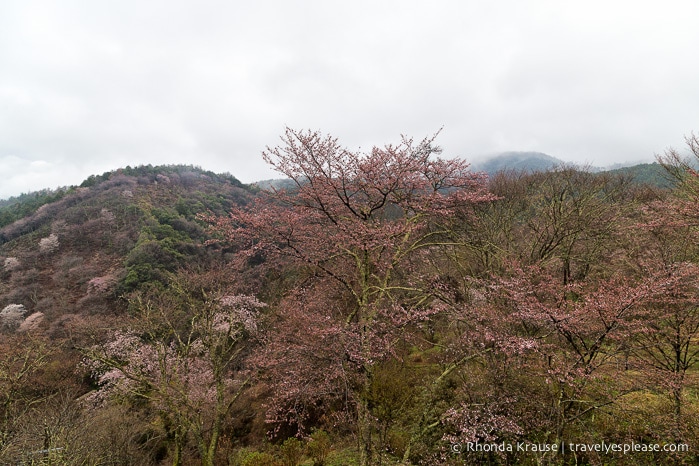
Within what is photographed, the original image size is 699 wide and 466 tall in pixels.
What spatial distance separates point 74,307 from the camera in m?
32.5

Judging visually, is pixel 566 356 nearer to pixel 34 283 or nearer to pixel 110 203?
pixel 34 283

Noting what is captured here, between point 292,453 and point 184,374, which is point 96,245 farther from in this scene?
point 292,453

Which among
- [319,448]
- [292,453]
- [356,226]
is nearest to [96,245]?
[292,453]

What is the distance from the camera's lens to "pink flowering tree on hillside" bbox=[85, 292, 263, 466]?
9.94 meters

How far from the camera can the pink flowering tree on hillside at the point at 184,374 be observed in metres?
9.94

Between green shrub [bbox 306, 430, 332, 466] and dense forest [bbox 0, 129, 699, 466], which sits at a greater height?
dense forest [bbox 0, 129, 699, 466]

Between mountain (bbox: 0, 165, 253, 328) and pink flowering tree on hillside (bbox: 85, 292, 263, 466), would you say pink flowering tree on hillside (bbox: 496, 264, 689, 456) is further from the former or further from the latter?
mountain (bbox: 0, 165, 253, 328)

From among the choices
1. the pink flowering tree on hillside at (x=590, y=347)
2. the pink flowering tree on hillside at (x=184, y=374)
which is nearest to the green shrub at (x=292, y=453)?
the pink flowering tree on hillside at (x=184, y=374)

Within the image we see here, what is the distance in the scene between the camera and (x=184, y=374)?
38.2 feet

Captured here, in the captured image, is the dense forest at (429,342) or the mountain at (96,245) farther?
the mountain at (96,245)

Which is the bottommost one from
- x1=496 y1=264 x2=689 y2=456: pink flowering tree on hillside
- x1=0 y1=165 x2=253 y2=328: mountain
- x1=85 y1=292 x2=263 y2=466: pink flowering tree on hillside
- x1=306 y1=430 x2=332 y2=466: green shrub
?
x1=306 y1=430 x2=332 y2=466: green shrub

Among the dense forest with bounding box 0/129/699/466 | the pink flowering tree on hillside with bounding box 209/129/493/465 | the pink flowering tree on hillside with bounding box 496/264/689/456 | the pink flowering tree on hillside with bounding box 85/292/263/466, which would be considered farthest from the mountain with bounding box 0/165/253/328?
the pink flowering tree on hillside with bounding box 496/264/689/456

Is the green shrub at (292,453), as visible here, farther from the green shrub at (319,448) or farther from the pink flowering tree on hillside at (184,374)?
the pink flowering tree on hillside at (184,374)

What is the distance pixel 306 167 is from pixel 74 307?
3820 cm
